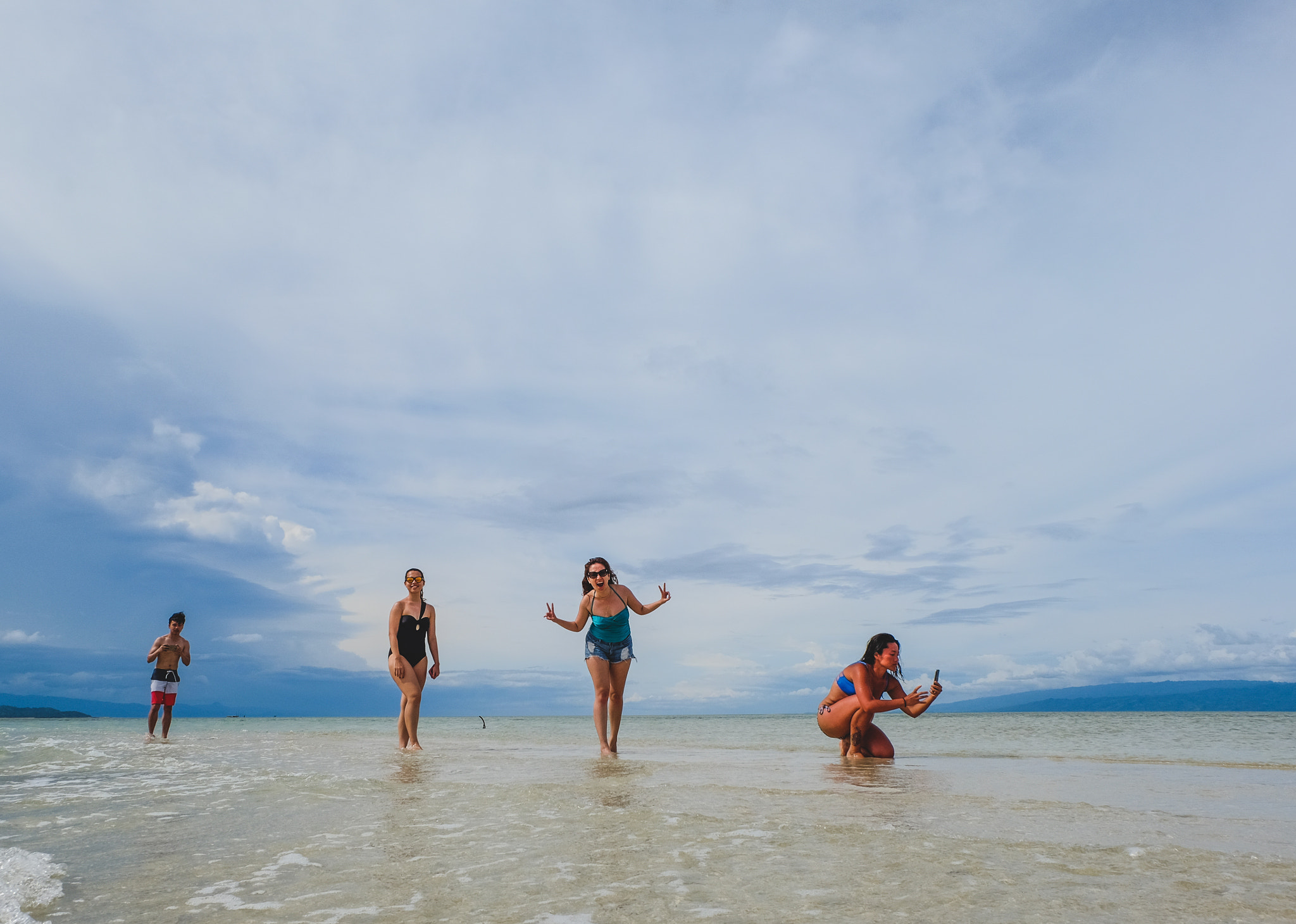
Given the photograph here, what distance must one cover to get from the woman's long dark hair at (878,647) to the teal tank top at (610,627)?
108 inches

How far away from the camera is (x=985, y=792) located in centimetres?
568

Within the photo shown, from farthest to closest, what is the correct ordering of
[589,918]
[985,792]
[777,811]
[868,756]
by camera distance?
[868,756]
[985,792]
[777,811]
[589,918]

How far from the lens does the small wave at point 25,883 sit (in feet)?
8.92

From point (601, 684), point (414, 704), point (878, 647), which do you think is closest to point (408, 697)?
point (414, 704)

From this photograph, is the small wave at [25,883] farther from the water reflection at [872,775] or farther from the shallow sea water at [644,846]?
the water reflection at [872,775]

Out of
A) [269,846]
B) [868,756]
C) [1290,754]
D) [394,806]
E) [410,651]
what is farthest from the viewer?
[1290,754]

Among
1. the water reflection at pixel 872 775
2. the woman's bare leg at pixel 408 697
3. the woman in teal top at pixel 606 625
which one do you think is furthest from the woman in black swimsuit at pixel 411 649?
the water reflection at pixel 872 775

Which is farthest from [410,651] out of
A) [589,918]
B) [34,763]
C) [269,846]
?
[589,918]

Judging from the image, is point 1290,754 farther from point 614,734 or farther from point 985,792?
point 614,734

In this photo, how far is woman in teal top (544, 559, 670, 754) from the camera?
346 inches

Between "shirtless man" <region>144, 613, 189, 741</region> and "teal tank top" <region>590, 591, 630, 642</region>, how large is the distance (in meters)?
9.88

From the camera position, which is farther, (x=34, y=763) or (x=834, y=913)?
(x=34, y=763)

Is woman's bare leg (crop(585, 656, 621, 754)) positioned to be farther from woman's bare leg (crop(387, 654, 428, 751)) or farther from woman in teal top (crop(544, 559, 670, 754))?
woman's bare leg (crop(387, 654, 428, 751))

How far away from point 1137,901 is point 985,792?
3291 mm
